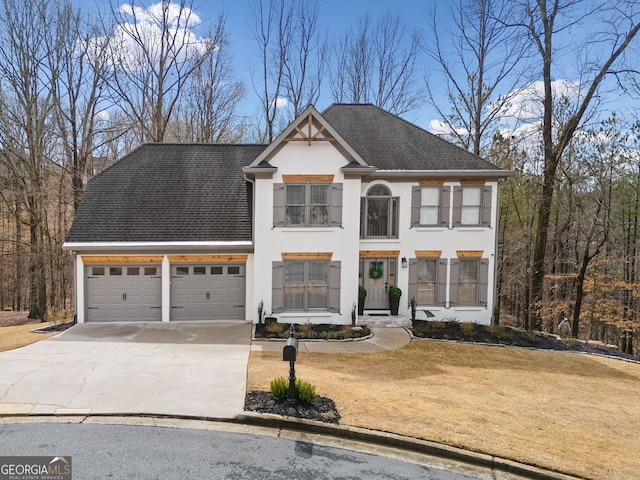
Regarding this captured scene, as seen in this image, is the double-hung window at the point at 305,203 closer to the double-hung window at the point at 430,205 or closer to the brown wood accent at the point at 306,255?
the brown wood accent at the point at 306,255

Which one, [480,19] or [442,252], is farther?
[480,19]

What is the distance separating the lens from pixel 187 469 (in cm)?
518

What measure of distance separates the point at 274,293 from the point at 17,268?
22.1m

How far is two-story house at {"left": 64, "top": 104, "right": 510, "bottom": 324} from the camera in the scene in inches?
556

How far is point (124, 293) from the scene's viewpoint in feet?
47.1

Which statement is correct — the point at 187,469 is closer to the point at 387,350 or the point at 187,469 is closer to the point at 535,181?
the point at 387,350

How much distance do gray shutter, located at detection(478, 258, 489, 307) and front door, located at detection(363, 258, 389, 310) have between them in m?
3.84

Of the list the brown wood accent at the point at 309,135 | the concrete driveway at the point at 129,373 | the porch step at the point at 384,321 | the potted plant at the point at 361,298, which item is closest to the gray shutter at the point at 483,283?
the porch step at the point at 384,321

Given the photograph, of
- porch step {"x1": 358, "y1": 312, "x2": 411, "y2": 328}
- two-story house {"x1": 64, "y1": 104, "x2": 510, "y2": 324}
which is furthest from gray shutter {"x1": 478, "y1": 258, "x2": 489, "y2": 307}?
porch step {"x1": 358, "y1": 312, "x2": 411, "y2": 328}

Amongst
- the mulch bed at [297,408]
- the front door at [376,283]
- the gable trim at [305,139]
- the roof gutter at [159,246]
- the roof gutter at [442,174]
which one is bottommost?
the mulch bed at [297,408]

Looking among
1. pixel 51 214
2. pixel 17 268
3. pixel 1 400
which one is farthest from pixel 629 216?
pixel 17 268

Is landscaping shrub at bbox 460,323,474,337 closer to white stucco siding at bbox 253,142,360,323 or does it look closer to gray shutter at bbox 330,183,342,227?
white stucco siding at bbox 253,142,360,323

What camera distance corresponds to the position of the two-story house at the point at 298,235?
46.3 feet
